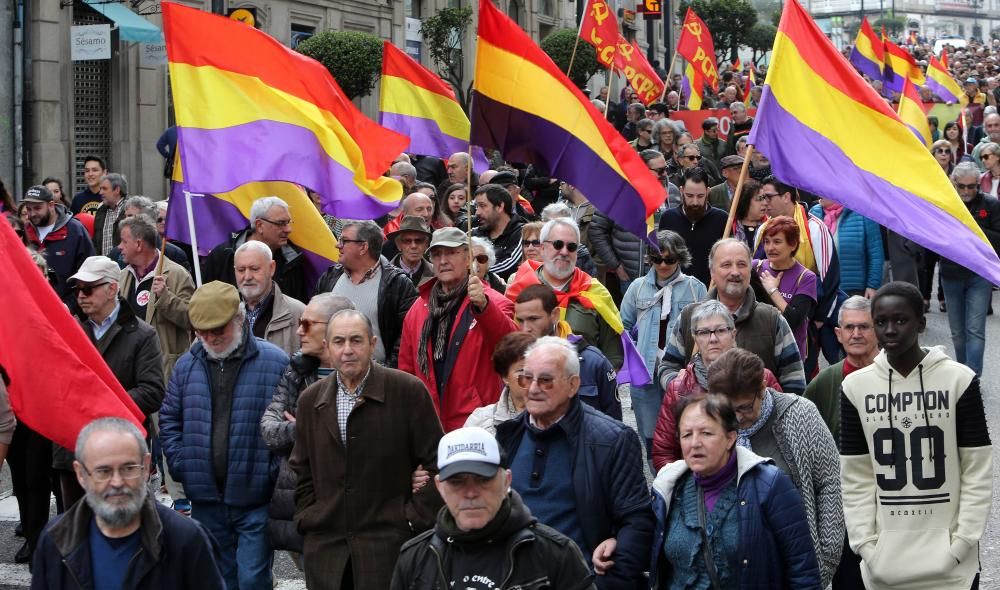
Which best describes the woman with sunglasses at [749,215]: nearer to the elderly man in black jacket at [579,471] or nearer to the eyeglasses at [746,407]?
the eyeglasses at [746,407]

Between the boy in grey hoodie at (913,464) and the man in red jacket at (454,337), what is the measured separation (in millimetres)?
2017

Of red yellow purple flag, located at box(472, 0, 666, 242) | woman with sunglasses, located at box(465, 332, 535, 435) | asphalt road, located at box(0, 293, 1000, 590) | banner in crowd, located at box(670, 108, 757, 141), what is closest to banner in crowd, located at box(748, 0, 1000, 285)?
red yellow purple flag, located at box(472, 0, 666, 242)

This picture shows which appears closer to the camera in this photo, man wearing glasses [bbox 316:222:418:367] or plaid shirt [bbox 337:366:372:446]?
plaid shirt [bbox 337:366:372:446]

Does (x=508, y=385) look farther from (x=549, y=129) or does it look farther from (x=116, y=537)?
(x=549, y=129)

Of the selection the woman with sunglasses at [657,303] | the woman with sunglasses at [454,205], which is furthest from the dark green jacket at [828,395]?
the woman with sunglasses at [454,205]

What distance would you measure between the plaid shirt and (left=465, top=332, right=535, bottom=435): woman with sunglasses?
46 cm

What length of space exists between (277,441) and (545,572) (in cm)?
253

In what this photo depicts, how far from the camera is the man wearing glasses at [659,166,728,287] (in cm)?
1159

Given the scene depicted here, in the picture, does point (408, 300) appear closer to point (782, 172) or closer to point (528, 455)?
point (782, 172)

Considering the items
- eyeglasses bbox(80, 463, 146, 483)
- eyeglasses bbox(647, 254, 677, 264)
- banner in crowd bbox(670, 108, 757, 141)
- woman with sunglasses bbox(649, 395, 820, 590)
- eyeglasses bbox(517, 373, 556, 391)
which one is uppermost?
banner in crowd bbox(670, 108, 757, 141)

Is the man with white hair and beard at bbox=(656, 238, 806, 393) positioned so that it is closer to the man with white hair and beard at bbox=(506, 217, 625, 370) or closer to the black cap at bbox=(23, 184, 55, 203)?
the man with white hair and beard at bbox=(506, 217, 625, 370)

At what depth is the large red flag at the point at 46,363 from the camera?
5.91m

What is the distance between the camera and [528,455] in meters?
5.54

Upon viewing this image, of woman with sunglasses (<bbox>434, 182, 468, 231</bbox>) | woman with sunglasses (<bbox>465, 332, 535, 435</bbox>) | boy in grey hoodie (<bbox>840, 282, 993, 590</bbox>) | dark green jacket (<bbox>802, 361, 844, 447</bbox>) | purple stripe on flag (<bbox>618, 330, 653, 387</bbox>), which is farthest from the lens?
woman with sunglasses (<bbox>434, 182, 468, 231</bbox>)
